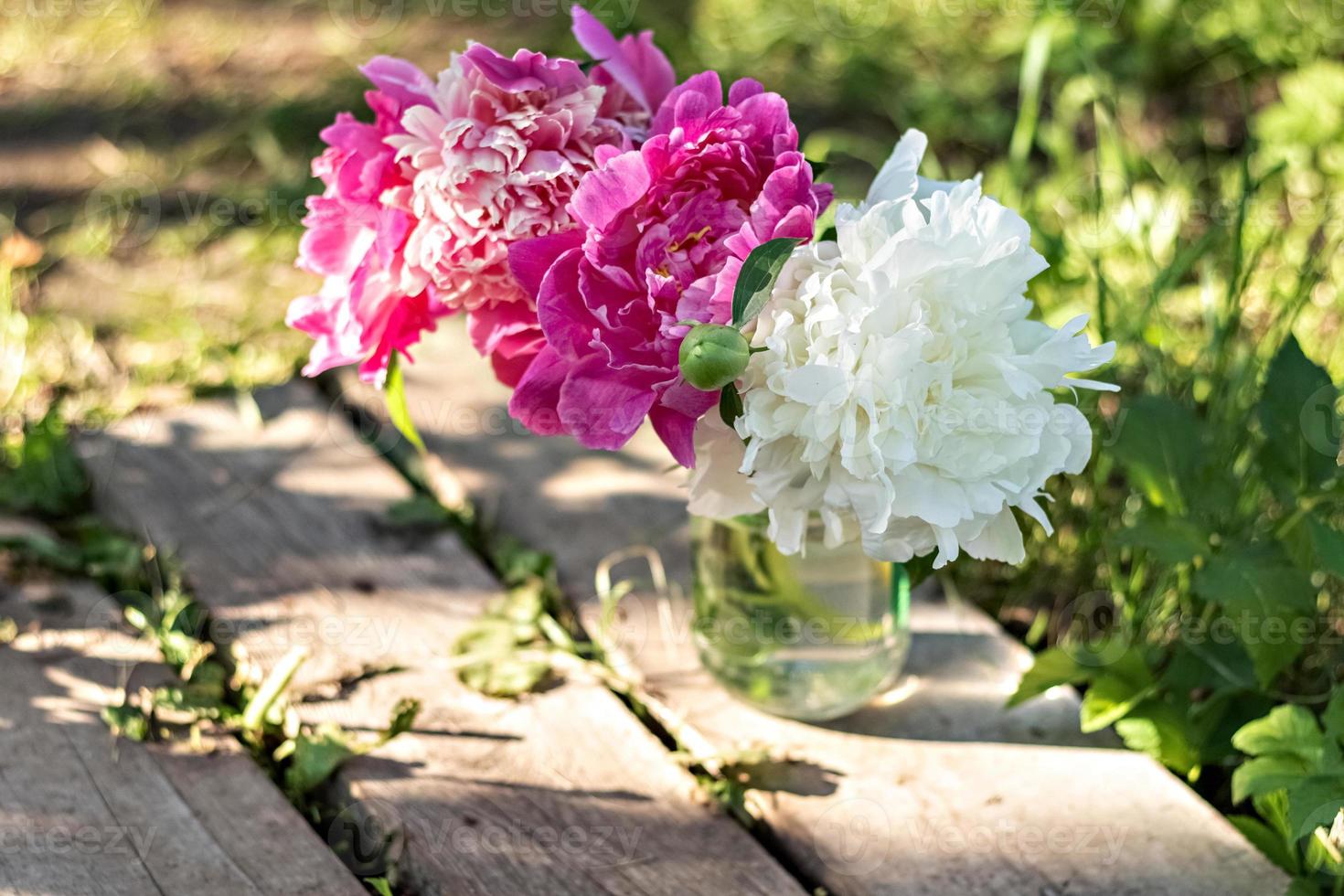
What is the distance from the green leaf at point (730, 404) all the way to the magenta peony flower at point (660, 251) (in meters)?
0.01

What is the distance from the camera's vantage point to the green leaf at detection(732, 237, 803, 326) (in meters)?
0.94

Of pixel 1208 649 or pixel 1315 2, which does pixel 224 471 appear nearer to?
pixel 1208 649

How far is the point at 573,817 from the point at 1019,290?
68cm

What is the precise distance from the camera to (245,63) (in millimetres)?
3391

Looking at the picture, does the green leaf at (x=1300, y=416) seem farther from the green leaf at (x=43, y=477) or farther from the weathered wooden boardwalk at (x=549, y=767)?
the green leaf at (x=43, y=477)

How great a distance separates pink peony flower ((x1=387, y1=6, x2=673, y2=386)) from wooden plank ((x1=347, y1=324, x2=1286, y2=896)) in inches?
18.7

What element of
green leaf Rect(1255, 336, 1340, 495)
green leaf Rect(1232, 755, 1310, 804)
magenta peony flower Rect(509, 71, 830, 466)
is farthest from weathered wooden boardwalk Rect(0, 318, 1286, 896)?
magenta peony flower Rect(509, 71, 830, 466)

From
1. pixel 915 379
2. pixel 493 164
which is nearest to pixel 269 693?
pixel 493 164

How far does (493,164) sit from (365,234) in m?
0.15

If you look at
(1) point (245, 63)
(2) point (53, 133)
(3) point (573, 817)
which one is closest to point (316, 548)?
(3) point (573, 817)

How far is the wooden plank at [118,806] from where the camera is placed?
121 centimetres

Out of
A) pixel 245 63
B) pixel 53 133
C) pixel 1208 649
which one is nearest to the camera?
pixel 1208 649

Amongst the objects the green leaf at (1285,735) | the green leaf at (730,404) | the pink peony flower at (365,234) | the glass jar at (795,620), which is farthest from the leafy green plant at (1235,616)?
the pink peony flower at (365,234)

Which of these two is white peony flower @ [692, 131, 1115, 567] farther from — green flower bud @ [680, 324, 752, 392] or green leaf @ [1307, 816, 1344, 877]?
green leaf @ [1307, 816, 1344, 877]
